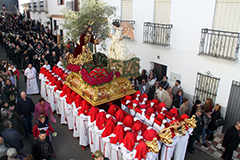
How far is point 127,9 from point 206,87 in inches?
225

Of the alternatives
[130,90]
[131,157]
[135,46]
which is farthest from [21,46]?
[131,157]

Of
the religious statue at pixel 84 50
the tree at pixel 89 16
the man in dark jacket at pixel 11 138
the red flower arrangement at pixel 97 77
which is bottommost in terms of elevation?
the man in dark jacket at pixel 11 138

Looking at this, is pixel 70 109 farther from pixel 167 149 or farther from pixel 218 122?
pixel 218 122

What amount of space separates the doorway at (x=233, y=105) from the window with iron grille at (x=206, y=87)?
522 mm

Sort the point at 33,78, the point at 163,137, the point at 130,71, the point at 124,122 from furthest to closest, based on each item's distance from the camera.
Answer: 1. the point at 33,78
2. the point at 130,71
3. the point at 124,122
4. the point at 163,137

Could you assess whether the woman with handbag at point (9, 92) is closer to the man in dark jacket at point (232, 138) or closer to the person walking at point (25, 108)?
the person walking at point (25, 108)

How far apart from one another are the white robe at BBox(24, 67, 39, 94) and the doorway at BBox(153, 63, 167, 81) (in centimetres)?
599

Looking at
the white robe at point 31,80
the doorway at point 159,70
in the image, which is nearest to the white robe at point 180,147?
the doorway at point 159,70

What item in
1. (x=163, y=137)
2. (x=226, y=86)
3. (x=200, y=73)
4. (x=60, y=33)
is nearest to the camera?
(x=163, y=137)

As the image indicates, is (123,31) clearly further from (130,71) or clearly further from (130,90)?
(130,90)

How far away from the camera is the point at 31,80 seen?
1019 centimetres

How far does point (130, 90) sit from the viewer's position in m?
7.15

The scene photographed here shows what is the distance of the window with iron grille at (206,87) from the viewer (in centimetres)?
716

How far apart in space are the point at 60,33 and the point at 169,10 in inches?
584
